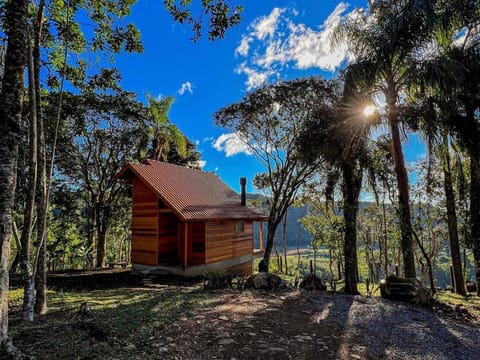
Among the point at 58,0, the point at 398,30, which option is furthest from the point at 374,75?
the point at 58,0

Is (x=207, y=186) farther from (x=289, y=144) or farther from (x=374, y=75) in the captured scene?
(x=374, y=75)

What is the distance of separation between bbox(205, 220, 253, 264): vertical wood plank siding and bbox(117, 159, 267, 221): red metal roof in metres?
0.75

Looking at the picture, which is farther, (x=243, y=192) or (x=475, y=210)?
(x=243, y=192)

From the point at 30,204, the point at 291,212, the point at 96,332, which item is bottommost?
the point at 96,332

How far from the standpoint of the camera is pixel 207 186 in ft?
53.0

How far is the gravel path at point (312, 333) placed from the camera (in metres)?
3.70

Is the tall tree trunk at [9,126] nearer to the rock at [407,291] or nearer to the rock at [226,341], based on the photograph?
the rock at [226,341]

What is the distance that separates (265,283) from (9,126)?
23.2 ft

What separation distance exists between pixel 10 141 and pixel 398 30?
8.79 metres

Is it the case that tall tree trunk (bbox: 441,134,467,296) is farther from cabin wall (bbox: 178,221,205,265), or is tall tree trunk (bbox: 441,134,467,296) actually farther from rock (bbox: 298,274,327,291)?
cabin wall (bbox: 178,221,205,265)

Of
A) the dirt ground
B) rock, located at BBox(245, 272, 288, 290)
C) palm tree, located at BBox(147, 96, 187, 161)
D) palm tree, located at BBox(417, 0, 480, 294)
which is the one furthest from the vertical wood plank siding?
palm tree, located at BBox(417, 0, 480, 294)

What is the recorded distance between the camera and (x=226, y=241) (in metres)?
14.2

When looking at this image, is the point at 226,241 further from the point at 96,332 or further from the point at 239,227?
the point at 96,332

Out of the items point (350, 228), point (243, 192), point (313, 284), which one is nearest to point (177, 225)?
point (243, 192)
